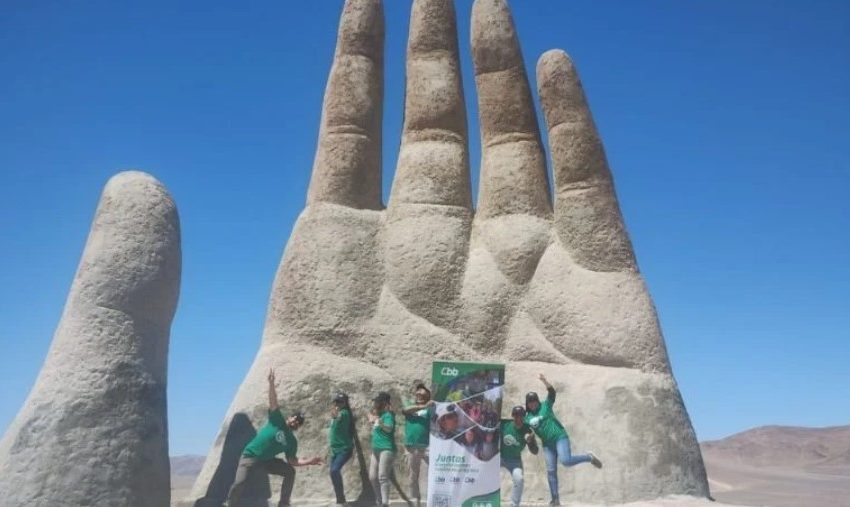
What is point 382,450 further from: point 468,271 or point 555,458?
point 468,271

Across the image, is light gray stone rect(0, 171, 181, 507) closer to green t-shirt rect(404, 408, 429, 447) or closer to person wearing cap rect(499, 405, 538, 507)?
green t-shirt rect(404, 408, 429, 447)

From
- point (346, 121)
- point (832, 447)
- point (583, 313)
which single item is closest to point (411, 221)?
point (346, 121)

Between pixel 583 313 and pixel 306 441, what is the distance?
183 inches

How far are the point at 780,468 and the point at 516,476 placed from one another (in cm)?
7800

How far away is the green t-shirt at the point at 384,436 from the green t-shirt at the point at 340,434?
47cm

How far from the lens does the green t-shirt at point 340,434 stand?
36.5ft

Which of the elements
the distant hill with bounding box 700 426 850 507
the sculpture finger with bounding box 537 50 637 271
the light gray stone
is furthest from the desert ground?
the light gray stone

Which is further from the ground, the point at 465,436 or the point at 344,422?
the point at 344,422

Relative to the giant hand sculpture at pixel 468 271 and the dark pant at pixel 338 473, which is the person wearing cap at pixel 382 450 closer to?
the dark pant at pixel 338 473

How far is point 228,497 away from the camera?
10836 millimetres

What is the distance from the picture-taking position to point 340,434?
438 inches

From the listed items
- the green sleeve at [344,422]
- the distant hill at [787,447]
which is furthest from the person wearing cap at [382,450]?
the distant hill at [787,447]

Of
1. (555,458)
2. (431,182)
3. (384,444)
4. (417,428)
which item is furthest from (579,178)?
(384,444)

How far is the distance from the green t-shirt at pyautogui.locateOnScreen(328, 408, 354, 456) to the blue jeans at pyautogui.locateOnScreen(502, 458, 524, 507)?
86.9 inches
